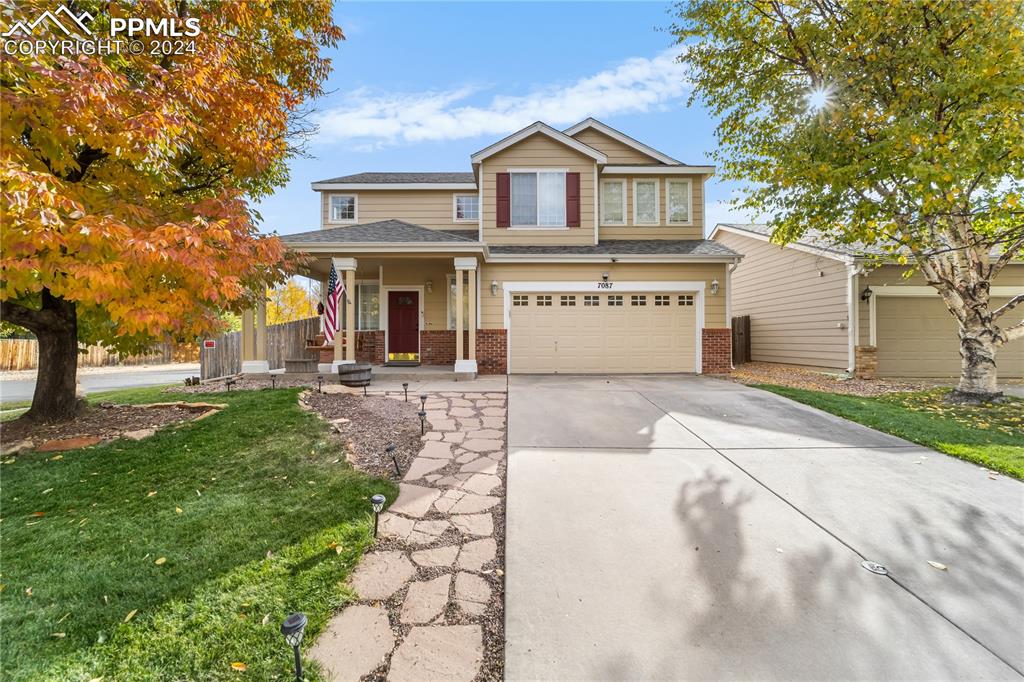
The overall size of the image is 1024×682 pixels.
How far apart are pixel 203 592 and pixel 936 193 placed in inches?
399

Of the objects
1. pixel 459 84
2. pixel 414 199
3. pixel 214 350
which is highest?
pixel 459 84

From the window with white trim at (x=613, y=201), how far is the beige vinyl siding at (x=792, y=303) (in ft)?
18.0

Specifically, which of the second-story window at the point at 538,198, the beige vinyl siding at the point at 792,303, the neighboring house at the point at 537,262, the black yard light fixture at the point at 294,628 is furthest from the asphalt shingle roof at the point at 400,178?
the black yard light fixture at the point at 294,628

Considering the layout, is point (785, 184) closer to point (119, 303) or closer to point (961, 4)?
point (961, 4)

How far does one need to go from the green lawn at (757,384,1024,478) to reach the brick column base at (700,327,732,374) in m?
2.09

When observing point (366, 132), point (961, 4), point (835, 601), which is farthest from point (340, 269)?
point (961, 4)

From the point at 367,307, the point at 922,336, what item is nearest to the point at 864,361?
the point at 922,336

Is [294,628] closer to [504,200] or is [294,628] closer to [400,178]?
[504,200]

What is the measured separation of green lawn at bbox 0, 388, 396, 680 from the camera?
183 centimetres

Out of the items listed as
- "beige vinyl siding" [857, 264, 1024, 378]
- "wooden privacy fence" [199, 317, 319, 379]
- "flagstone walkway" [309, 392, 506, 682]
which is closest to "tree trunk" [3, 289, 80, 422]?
"wooden privacy fence" [199, 317, 319, 379]

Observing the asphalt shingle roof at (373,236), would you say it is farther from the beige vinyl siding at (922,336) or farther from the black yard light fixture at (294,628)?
the beige vinyl siding at (922,336)

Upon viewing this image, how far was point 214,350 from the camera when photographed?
1002 cm

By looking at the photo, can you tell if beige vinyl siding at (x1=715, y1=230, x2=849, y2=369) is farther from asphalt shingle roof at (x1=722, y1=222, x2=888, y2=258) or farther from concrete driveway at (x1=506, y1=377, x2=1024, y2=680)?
concrete driveway at (x1=506, y1=377, x2=1024, y2=680)

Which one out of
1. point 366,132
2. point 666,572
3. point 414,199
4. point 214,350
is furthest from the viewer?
point 414,199
